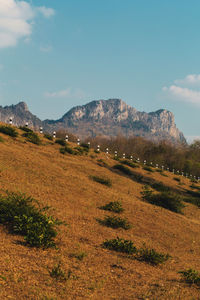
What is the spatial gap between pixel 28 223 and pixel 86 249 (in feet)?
5.00

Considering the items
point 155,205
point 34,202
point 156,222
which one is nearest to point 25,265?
point 34,202

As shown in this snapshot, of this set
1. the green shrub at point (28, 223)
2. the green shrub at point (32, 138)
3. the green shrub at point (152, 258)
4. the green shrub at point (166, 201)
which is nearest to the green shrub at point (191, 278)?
the green shrub at point (152, 258)

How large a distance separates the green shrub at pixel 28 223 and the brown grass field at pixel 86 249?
201 millimetres

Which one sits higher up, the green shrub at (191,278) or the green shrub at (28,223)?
the green shrub at (28,223)

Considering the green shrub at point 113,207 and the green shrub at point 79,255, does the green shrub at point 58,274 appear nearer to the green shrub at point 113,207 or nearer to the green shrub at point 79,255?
the green shrub at point 79,255

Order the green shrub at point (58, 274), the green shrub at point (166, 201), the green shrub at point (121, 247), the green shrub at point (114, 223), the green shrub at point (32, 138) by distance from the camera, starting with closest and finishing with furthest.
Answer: the green shrub at point (58, 274)
the green shrub at point (121, 247)
the green shrub at point (114, 223)
the green shrub at point (166, 201)
the green shrub at point (32, 138)

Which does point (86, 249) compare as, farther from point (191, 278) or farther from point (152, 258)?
point (191, 278)

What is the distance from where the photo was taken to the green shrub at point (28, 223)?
6.07 meters

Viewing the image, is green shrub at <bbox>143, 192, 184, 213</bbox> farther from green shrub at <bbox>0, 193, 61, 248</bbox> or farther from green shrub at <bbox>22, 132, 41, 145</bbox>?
green shrub at <bbox>22, 132, 41, 145</bbox>

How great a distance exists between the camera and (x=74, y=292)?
177 inches

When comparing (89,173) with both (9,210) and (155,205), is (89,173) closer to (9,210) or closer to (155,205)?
(155,205)

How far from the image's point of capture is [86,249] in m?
6.64

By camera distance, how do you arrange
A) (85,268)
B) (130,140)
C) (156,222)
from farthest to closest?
(130,140), (156,222), (85,268)

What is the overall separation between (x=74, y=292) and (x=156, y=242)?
5086mm
